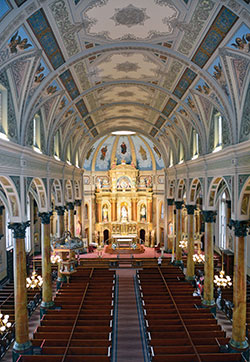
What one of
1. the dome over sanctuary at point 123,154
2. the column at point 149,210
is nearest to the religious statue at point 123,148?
the dome over sanctuary at point 123,154

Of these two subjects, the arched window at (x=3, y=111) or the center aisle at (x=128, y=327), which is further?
the center aisle at (x=128, y=327)

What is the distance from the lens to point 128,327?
17203 millimetres

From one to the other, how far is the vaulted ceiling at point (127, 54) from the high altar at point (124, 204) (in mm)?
22267

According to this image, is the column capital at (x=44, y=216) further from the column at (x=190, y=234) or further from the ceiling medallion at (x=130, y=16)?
the ceiling medallion at (x=130, y=16)

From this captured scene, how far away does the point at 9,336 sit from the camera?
15.2 metres

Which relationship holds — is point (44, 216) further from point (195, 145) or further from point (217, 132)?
point (195, 145)

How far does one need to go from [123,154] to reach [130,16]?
31.7 metres

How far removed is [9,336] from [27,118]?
10.8m

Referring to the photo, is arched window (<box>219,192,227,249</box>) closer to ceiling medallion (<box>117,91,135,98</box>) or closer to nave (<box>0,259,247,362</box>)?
nave (<box>0,259,247,362</box>)

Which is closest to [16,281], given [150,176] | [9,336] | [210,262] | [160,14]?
[9,336]

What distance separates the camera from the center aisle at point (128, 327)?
14.3 metres

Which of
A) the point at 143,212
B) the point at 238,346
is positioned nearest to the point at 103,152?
the point at 143,212

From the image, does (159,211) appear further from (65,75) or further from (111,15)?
(111,15)

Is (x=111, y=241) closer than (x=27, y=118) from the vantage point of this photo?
No
